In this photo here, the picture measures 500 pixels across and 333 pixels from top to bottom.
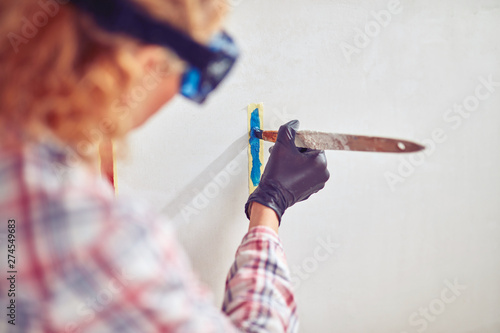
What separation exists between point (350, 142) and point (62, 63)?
0.50 meters

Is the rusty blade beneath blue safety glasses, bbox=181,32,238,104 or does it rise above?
above

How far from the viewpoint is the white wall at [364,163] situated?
0.96 meters

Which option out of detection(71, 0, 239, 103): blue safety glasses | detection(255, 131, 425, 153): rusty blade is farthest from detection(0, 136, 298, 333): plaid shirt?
detection(255, 131, 425, 153): rusty blade

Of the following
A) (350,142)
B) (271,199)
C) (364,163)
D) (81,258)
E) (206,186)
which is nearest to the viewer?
(81,258)

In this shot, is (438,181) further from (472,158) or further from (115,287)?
(115,287)

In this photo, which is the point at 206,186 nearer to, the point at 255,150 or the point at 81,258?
the point at 255,150

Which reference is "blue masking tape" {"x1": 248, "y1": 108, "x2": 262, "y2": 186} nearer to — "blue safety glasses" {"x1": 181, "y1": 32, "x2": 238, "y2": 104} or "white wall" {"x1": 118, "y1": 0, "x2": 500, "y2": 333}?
"white wall" {"x1": 118, "y1": 0, "x2": 500, "y2": 333}

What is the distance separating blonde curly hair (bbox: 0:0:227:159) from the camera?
1.12 feet

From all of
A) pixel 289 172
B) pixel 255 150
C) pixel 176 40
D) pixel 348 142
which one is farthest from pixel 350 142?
pixel 176 40

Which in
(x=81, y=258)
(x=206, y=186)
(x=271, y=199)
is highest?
(x=206, y=186)

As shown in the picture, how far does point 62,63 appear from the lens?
1.12ft

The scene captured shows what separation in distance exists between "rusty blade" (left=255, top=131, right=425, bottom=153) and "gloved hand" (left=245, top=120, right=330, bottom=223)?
1.0 inches

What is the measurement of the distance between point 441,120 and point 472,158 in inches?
6.2

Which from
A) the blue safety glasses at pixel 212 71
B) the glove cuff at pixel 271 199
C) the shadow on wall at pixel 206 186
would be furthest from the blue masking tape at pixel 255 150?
the blue safety glasses at pixel 212 71
